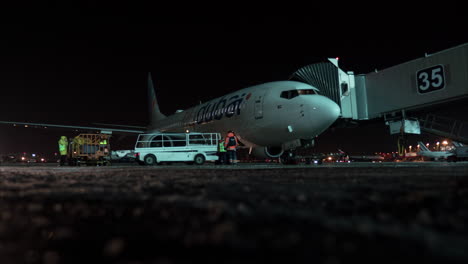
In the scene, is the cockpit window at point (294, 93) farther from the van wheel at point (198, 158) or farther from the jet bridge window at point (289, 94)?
the van wheel at point (198, 158)

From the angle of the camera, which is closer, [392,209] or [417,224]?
[417,224]

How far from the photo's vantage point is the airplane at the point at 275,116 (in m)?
13.2

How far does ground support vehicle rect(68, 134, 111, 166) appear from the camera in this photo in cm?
1758

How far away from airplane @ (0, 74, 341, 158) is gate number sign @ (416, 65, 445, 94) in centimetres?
686

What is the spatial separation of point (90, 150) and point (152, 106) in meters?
14.2

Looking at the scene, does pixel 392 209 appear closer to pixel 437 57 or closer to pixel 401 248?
pixel 401 248

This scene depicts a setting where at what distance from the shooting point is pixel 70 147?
63.3ft

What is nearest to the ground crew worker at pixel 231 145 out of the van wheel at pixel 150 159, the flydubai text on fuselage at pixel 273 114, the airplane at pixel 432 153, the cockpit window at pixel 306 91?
the flydubai text on fuselage at pixel 273 114

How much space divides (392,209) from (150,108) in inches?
1254

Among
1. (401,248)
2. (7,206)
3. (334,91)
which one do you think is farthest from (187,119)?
(401,248)

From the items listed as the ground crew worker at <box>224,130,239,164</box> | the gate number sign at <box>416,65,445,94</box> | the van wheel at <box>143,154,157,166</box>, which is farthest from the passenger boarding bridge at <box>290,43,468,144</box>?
the van wheel at <box>143,154,157,166</box>

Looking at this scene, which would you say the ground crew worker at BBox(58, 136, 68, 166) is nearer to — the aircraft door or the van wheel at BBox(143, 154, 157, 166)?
the van wheel at BBox(143, 154, 157, 166)

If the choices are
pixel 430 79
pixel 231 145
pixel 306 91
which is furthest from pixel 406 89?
pixel 231 145

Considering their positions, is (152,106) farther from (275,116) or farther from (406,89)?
(406,89)
